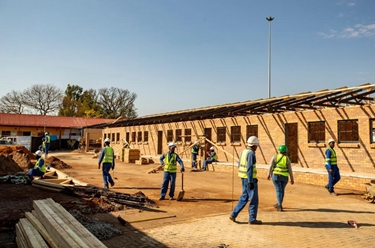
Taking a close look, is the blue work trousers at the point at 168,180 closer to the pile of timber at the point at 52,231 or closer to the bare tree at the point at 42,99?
the pile of timber at the point at 52,231

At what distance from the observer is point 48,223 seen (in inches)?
196

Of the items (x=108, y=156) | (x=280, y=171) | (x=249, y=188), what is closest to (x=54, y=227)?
(x=249, y=188)

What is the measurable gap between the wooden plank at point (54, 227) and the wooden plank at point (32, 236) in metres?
0.16

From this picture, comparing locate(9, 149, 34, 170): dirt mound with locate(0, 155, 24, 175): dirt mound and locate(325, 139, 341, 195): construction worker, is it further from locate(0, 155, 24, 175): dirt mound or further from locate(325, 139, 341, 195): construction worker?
locate(325, 139, 341, 195): construction worker

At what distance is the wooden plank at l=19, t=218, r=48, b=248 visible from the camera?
453 cm

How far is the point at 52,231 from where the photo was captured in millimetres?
4715

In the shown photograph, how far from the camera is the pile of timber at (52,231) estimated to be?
165 inches

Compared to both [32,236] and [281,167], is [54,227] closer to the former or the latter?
[32,236]

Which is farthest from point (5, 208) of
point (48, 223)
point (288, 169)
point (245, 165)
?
point (288, 169)

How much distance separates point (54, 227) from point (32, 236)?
18.8 inches

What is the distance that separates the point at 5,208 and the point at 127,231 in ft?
12.8

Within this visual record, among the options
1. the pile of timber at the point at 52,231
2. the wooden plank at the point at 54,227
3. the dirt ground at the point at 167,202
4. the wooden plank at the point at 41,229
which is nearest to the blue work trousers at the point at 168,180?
the dirt ground at the point at 167,202

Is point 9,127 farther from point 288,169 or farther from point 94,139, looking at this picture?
point 288,169

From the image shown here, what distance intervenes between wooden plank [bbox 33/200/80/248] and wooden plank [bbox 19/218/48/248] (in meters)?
0.16
